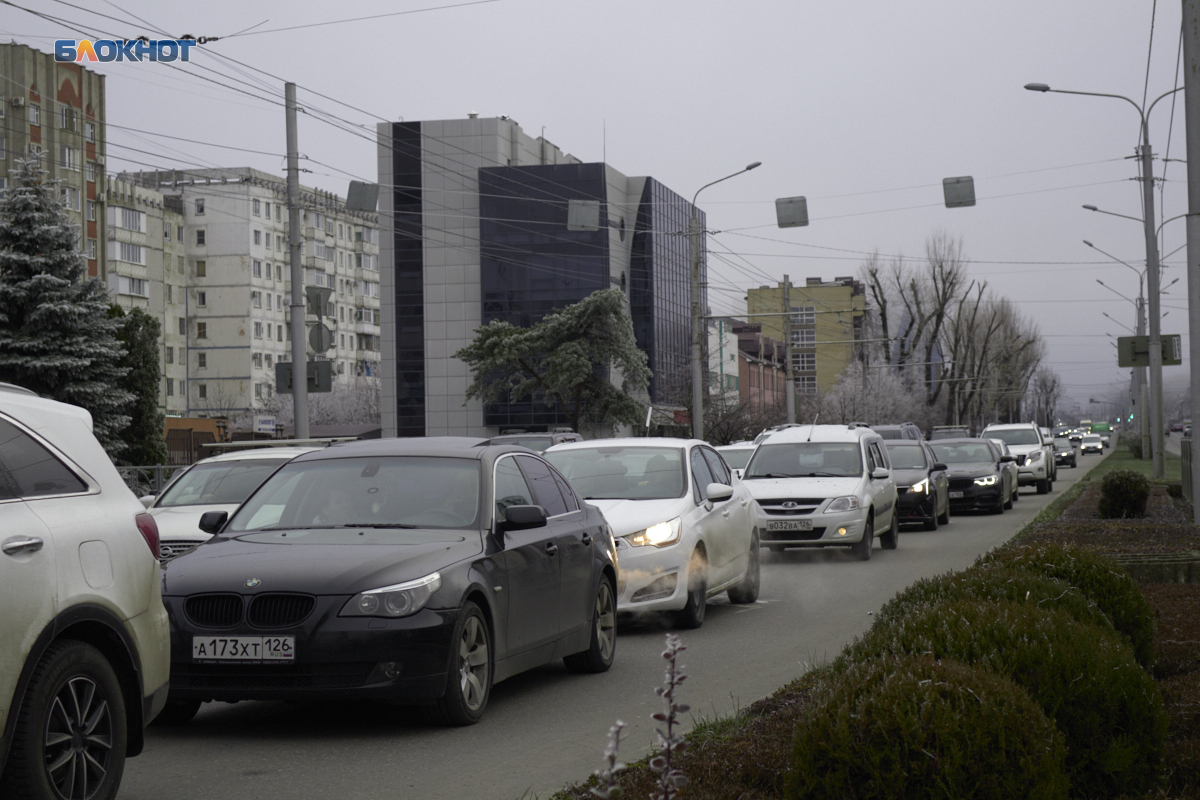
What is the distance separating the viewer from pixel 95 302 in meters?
32.6

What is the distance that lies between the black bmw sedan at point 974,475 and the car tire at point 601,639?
2169 centimetres

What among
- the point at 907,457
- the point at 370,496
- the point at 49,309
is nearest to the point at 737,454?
the point at 907,457

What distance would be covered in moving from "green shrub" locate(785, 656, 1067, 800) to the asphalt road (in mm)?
2126

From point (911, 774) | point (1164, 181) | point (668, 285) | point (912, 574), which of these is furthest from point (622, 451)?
point (668, 285)

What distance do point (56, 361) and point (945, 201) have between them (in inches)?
768

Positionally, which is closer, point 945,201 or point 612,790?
point 612,790

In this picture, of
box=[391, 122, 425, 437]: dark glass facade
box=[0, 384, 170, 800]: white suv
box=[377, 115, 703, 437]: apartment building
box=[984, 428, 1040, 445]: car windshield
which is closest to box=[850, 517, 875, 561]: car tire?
box=[0, 384, 170, 800]: white suv

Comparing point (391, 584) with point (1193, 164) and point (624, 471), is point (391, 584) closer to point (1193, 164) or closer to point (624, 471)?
point (624, 471)

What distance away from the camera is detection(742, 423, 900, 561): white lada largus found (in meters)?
18.5

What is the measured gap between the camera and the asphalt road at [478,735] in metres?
6.23

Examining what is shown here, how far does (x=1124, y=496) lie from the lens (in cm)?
2011

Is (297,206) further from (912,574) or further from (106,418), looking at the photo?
(912,574)

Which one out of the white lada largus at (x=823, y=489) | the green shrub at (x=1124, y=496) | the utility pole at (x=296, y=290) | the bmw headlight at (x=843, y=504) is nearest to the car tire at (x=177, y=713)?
the white lada largus at (x=823, y=489)

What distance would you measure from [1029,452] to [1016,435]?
221cm
